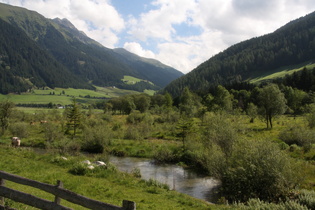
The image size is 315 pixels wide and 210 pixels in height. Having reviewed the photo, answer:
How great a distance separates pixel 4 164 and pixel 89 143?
24.5 meters

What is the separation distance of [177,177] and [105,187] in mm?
14618

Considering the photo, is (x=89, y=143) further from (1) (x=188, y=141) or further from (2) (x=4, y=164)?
(2) (x=4, y=164)

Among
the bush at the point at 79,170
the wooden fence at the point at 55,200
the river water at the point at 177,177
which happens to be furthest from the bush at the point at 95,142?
the wooden fence at the point at 55,200

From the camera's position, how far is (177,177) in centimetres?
3173

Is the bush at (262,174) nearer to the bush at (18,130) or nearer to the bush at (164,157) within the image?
the bush at (164,157)

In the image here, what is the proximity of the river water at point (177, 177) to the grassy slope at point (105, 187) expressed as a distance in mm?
5048

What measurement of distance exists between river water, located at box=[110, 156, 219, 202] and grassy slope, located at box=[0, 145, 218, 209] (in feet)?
16.6

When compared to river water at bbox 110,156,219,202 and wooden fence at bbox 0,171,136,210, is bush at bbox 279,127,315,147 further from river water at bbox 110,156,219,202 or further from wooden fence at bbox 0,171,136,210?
wooden fence at bbox 0,171,136,210

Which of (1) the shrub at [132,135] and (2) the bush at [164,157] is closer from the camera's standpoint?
(2) the bush at [164,157]

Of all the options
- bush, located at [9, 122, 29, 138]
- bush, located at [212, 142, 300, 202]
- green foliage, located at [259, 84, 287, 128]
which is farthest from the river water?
green foliage, located at [259, 84, 287, 128]

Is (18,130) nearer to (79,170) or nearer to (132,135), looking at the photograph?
(132,135)

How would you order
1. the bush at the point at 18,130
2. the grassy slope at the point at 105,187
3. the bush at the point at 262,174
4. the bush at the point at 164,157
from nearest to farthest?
the grassy slope at the point at 105,187 → the bush at the point at 262,174 → the bush at the point at 164,157 → the bush at the point at 18,130

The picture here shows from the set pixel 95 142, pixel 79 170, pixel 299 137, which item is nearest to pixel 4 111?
pixel 95 142

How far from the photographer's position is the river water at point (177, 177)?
25.9m
